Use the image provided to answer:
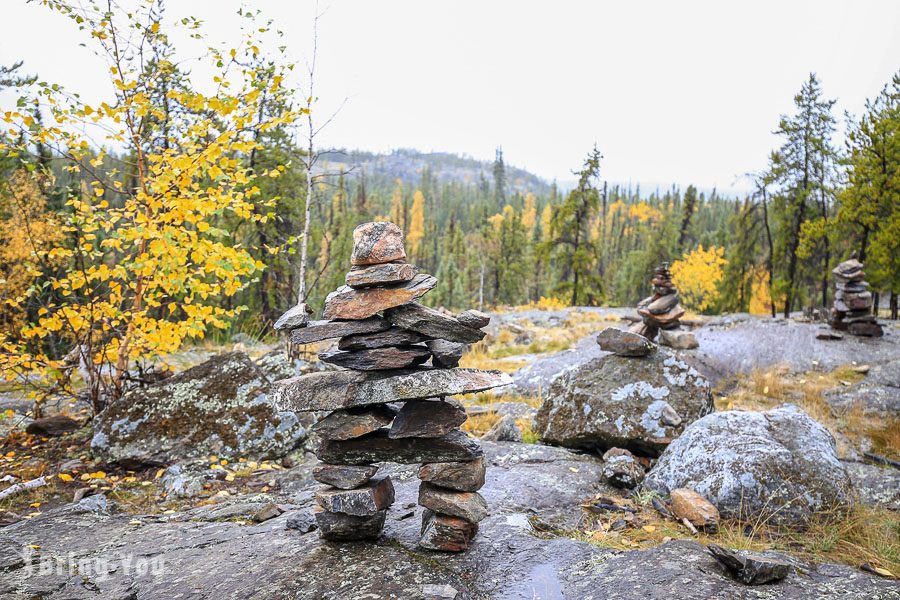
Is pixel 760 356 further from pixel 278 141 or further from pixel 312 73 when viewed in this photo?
pixel 278 141

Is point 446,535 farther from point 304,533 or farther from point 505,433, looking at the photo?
point 505,433

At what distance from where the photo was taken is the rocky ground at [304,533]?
3.36 meters

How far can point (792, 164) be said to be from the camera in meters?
23.2

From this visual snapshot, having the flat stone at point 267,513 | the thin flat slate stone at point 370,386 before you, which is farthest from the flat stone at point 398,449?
the flat stone at point 267,513

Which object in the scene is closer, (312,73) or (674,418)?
(674,418)

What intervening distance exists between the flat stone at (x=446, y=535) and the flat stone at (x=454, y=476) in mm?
249

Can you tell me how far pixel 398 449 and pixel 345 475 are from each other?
1.58 feet

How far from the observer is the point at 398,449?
4.11 meters

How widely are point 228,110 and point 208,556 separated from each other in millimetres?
4885

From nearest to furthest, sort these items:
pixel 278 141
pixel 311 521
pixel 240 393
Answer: pixel 311 521
pixel 240 393
pixel 278 141

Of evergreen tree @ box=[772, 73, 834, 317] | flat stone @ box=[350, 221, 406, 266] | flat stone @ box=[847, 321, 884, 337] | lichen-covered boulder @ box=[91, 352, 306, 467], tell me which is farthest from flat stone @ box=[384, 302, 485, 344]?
evergreen tree @ box=[772, 73, 834, 317]

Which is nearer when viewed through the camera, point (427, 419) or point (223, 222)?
point (427, 419)

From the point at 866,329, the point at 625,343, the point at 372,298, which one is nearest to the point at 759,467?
the point at 625,343

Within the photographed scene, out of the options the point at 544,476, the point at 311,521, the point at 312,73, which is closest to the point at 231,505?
the point at 311,521
